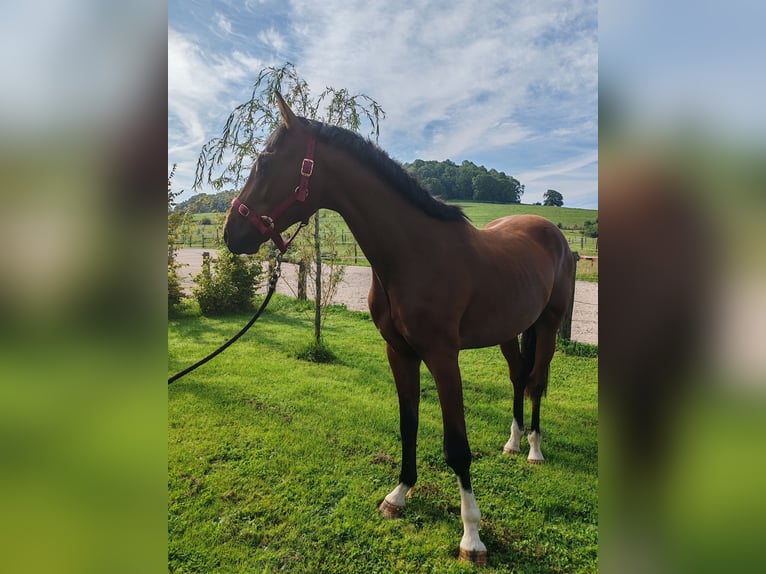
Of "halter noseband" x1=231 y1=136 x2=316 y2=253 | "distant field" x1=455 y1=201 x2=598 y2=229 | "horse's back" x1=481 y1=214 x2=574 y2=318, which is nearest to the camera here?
→ "halter noseband" x1=231 y1=136 x2=316 y2=253

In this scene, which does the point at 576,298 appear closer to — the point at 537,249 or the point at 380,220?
the point at 537,249

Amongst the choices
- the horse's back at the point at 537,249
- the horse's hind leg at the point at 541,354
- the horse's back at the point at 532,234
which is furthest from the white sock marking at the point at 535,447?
the horse's back at the point at 532,234

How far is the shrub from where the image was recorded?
9.34 meters

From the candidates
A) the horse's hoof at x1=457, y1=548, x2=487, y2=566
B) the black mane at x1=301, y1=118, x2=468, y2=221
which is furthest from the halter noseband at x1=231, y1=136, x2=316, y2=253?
the horse's hoof at x1=457, y1=548, x2=487, y2=566

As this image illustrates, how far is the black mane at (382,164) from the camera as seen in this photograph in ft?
7.42

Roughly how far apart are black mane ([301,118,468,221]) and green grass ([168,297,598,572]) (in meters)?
2.21

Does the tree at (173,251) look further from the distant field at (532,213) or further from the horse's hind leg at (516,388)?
the distant field at (532,213)

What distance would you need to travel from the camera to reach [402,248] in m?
2.31

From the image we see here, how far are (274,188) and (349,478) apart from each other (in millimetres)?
2494

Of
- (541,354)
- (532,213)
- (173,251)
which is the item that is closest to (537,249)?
(541,354)

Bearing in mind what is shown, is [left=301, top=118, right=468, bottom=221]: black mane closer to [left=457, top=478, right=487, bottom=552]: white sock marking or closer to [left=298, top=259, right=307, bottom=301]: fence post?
[left=457, top=478, right=487, bottom=552]: white sock marking
